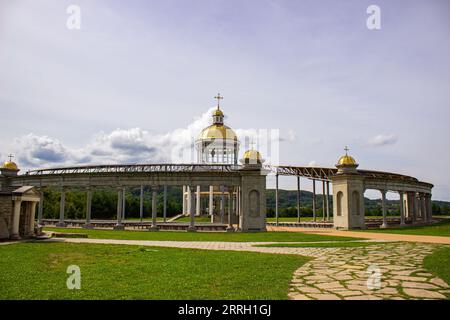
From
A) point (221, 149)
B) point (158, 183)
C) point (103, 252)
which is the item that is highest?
point (221, 149)

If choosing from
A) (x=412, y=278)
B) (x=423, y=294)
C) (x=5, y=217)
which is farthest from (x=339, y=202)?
(x=423, y=294)

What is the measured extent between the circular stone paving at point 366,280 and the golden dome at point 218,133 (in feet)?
140

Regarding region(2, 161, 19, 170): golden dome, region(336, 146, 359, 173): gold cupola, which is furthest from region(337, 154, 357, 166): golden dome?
region(2, 161, 19, 170): golden dome

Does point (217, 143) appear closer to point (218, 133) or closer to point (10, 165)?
point (218, 133)

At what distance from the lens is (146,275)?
Answer: 11.7 metres

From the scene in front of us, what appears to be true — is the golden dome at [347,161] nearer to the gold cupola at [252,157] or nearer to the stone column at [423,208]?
the gold cupola at [252,157]

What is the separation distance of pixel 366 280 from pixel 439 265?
4502 mm

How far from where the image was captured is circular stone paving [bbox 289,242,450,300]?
8.84m

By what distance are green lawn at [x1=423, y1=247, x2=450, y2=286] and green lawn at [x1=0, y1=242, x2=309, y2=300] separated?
4.60 m

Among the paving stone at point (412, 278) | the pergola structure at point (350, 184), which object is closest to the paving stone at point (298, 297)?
the paving stone at point (412, 278)

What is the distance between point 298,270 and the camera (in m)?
12.6

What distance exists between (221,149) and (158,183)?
18744 millimetres
